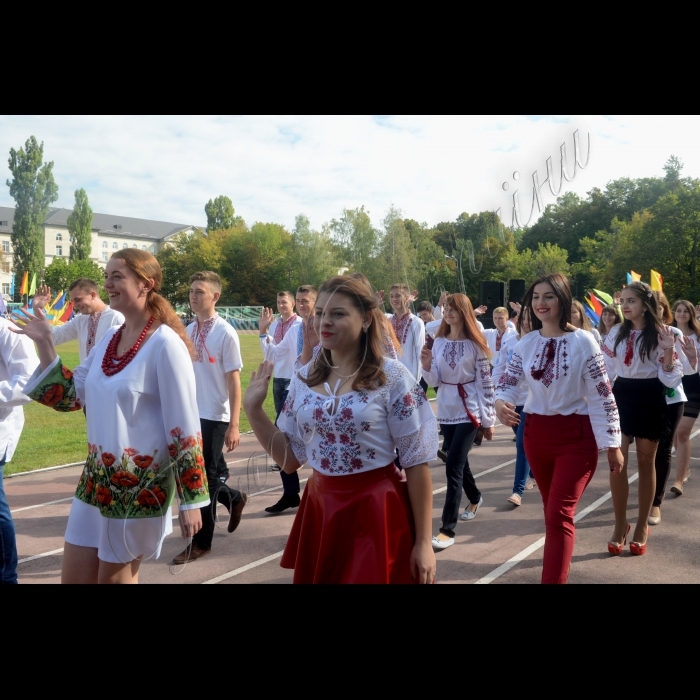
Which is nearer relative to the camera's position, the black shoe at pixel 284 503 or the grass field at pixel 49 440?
the black shoe at pixel 284 503

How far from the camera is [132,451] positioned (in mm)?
2699

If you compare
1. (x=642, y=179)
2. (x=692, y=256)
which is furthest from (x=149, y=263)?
(x=642, y=179)

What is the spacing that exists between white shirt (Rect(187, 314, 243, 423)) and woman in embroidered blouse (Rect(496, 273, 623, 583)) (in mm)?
2224

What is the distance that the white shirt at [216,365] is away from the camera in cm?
517

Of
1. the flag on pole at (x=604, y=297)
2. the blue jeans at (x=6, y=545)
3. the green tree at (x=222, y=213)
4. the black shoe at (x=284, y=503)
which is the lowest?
the black shoe at (x=284, y=503)

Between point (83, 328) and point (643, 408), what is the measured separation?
514cm

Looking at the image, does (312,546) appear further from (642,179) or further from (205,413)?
(642,179)

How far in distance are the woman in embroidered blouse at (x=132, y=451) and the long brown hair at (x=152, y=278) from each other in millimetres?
10

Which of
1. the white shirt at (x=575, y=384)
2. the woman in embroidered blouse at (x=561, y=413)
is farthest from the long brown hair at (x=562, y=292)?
the white shirt at (x=575, y=384)

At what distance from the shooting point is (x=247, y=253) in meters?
5.38

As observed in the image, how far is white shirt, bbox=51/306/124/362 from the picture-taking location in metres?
5.91

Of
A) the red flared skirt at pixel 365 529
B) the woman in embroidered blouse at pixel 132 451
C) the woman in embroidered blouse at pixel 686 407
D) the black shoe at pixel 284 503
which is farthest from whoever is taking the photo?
the woman in embroidered blouse at pixel 686 407

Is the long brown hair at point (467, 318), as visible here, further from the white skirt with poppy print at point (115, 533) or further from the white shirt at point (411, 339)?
the white skirt with poppy print at point (115, 533)
